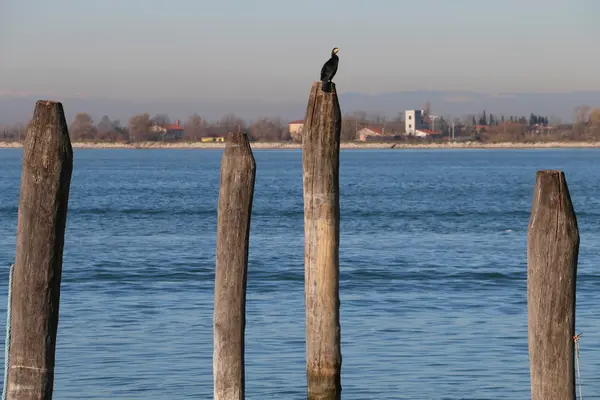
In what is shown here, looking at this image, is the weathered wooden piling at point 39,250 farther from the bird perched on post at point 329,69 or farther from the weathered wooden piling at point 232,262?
the bird perched on post at point 329,69

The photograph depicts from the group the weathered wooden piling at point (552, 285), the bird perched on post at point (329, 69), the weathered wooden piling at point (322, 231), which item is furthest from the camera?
the bird perched on post at point (329, 69)

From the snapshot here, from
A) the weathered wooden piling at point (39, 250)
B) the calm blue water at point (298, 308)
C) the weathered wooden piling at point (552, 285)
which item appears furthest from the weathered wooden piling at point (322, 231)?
the calm blue water at point (298, 308)

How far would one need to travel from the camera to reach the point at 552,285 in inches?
259

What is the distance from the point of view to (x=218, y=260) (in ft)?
27.2

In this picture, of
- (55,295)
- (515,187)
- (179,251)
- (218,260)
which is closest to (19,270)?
(55,295)

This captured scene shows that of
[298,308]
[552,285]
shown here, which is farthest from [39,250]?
[298,308]

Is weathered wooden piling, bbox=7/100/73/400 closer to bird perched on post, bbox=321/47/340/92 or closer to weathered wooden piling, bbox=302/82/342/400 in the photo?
weathered wooden piling, bbox=302/82/342/400

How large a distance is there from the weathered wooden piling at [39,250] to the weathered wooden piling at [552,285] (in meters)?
2.90

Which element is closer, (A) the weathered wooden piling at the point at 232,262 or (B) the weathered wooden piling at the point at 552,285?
(B) the weathered wooden piling at the point at 552,285

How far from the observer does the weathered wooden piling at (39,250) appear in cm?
630

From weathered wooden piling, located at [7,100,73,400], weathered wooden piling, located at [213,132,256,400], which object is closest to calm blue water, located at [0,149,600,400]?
weathered wooden piling, located at [213,132,256,400]

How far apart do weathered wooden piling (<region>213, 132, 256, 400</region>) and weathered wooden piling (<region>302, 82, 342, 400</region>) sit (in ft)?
Result: 2.16

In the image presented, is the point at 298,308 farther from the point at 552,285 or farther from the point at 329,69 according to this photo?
the point at 552,285

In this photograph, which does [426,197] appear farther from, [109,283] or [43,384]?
[43,384]
